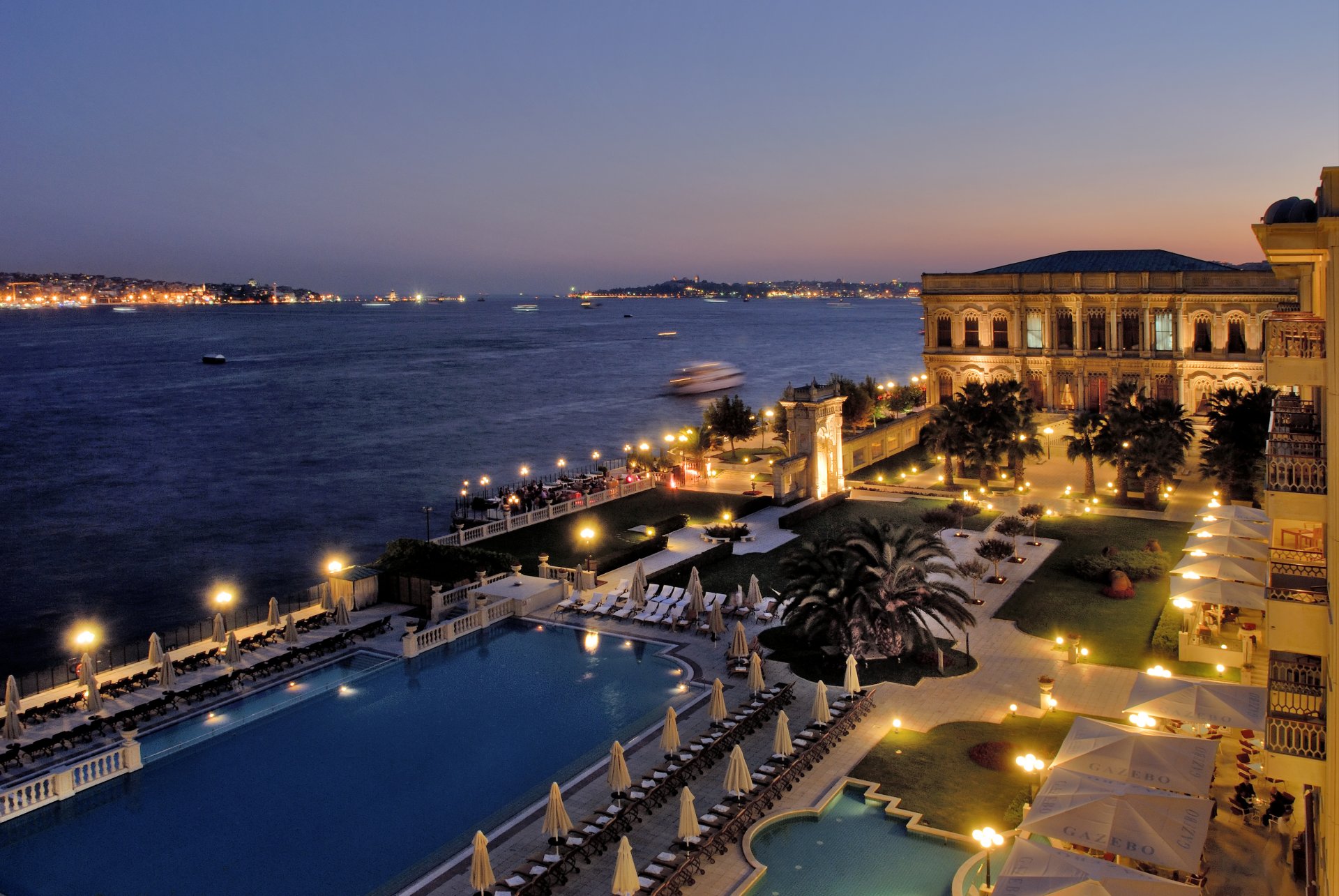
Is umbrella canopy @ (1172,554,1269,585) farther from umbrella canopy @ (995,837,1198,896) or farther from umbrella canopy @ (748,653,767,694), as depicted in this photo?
umbrella canopy @ (995,837,1198,896)

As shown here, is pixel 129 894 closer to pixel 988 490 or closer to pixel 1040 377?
pixel 988 490

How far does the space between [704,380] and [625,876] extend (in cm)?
11756

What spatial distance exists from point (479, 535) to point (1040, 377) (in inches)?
1498

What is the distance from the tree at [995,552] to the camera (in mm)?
30719

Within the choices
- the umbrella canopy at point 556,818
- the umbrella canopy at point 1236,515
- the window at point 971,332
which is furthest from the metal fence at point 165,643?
the window at point 971,332

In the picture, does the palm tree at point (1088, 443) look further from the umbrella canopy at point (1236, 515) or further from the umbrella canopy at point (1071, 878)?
the umbrella canopy at point (1071, 878)

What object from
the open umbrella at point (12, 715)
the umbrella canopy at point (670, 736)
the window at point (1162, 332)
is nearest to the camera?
the umbrella canopy at point (670, 736)

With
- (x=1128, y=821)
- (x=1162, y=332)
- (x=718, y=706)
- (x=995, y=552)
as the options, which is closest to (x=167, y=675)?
(x=718, y=706)

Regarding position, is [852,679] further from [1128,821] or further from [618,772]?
[1128,821]

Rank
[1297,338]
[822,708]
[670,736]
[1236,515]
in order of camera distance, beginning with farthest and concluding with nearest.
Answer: [1236,515], [822,708], [670,736], [1297,338]

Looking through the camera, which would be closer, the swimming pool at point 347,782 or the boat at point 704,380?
the swimming pool at point 347,782

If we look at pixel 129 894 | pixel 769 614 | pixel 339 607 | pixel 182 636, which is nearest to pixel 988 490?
pixel 769 614

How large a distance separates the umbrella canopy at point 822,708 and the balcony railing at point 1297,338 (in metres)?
10.9

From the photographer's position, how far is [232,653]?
25641 millimetres
